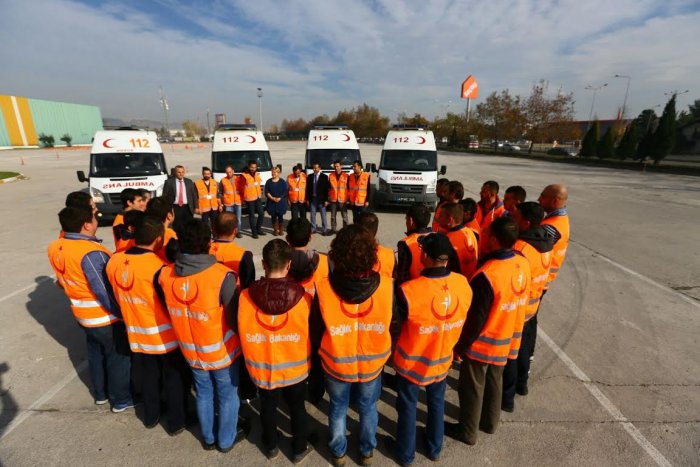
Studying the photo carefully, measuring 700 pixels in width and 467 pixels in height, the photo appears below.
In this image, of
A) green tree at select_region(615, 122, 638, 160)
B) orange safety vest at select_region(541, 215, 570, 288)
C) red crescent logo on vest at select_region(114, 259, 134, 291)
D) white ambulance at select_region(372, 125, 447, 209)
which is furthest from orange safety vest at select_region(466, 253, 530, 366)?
green tree at select_region(615, 122, 638, 160)

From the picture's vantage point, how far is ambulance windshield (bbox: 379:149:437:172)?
435 inches

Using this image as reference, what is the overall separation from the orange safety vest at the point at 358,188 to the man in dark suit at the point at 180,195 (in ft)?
11.8

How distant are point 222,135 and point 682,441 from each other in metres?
11.5

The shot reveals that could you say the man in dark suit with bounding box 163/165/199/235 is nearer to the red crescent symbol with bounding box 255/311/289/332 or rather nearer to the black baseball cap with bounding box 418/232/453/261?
the red crescent symbol with bounding box 255/311/289/332

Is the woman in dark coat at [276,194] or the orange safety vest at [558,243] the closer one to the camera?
the orange safety vest at [558,243]

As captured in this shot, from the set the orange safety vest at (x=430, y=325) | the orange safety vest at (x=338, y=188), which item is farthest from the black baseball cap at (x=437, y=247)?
the orange safety vest at (x=338, y=188)

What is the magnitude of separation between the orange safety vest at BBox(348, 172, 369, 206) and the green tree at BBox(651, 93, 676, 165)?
33436mm

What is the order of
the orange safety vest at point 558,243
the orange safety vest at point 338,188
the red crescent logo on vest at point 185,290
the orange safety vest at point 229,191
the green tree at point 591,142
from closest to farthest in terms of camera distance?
1. the red crescent logo on vest at point 185,290
2. the orange safety vest at point 558,243
3. the orange safety vest at point 229,191
4. the orange safety vest at point 338,188
5. the green tree at point 591,142

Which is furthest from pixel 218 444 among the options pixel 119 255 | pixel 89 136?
pixel 89 136

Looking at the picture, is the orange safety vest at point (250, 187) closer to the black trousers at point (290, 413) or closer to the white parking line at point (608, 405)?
the black trousers at point (290, 413)

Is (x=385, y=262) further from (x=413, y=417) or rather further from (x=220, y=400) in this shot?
(x=220, y=400)

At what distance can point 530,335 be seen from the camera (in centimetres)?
332

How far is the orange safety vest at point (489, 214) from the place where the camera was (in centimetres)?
493

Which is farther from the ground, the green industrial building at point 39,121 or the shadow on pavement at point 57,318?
the green industrial building at point 39,121
